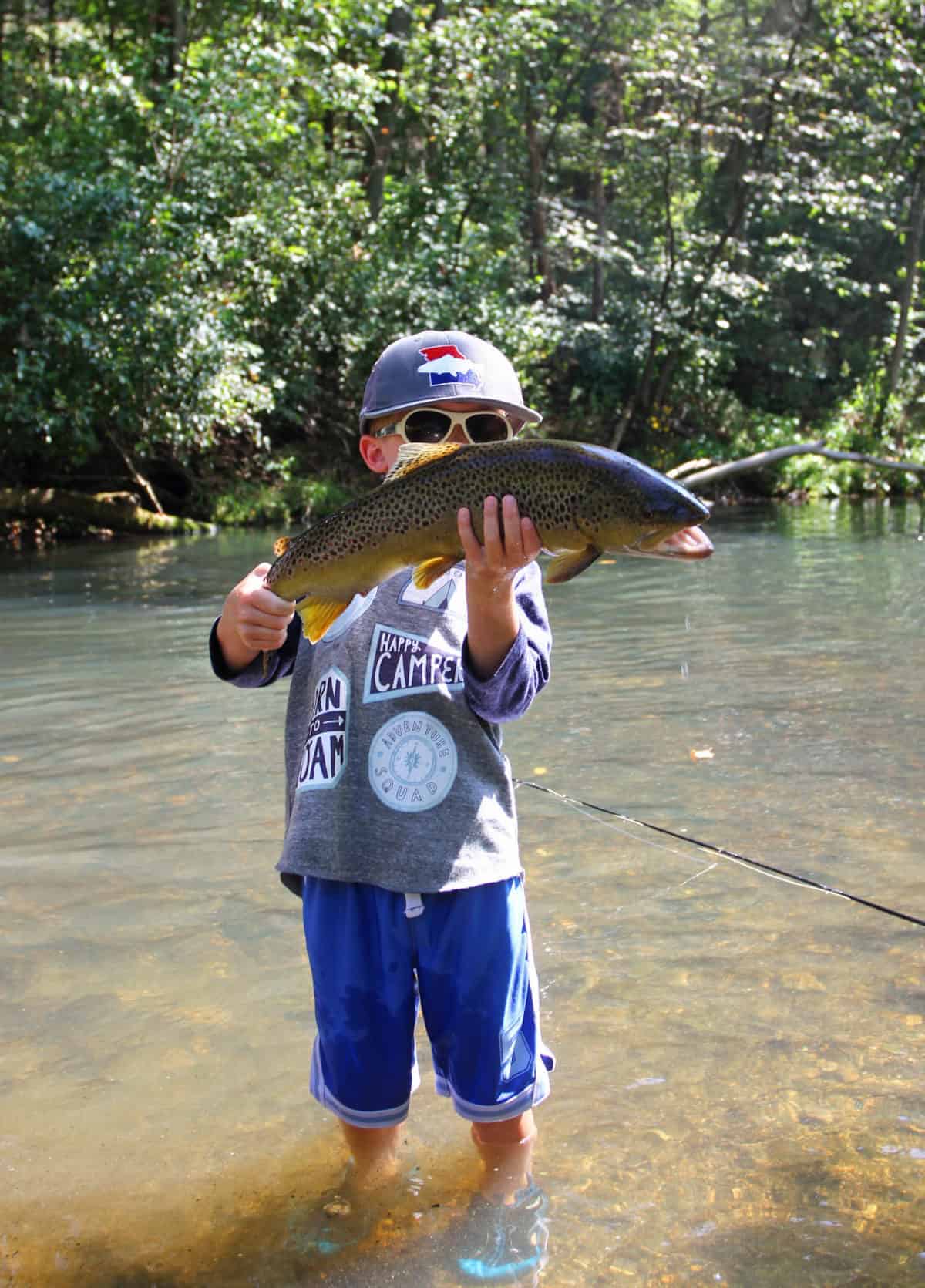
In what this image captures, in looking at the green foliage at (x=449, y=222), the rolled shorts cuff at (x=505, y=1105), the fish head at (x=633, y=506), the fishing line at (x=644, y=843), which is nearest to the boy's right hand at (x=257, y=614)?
the fish head at (x=633, y=506)

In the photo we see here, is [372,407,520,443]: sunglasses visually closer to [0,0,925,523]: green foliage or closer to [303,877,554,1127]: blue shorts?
[303,877,554,1127]: blue shorts

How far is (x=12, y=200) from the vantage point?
58.1 ft

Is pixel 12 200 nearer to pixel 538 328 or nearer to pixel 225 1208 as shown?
pixel 538 328

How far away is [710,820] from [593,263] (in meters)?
27.6

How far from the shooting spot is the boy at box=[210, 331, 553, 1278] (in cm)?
246

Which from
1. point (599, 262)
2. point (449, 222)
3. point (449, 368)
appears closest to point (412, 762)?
point (449, 368)

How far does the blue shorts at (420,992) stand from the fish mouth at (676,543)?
74cm

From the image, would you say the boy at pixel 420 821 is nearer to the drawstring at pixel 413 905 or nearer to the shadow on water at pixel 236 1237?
the drawstring at pixel 413 905

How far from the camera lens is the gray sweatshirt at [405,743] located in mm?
2463

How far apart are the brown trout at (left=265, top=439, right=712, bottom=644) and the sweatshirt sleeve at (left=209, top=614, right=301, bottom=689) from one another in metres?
0.37

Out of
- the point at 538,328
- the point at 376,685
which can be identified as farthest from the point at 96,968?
the point at 538,328

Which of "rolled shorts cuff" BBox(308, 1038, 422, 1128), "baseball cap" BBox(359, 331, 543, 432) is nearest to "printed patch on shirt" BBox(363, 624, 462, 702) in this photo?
"baseball cap" BBox(359, 331, 543, 432)

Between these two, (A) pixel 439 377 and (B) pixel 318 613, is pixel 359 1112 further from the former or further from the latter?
(A) pixel 439 377

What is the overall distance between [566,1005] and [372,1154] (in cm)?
113
